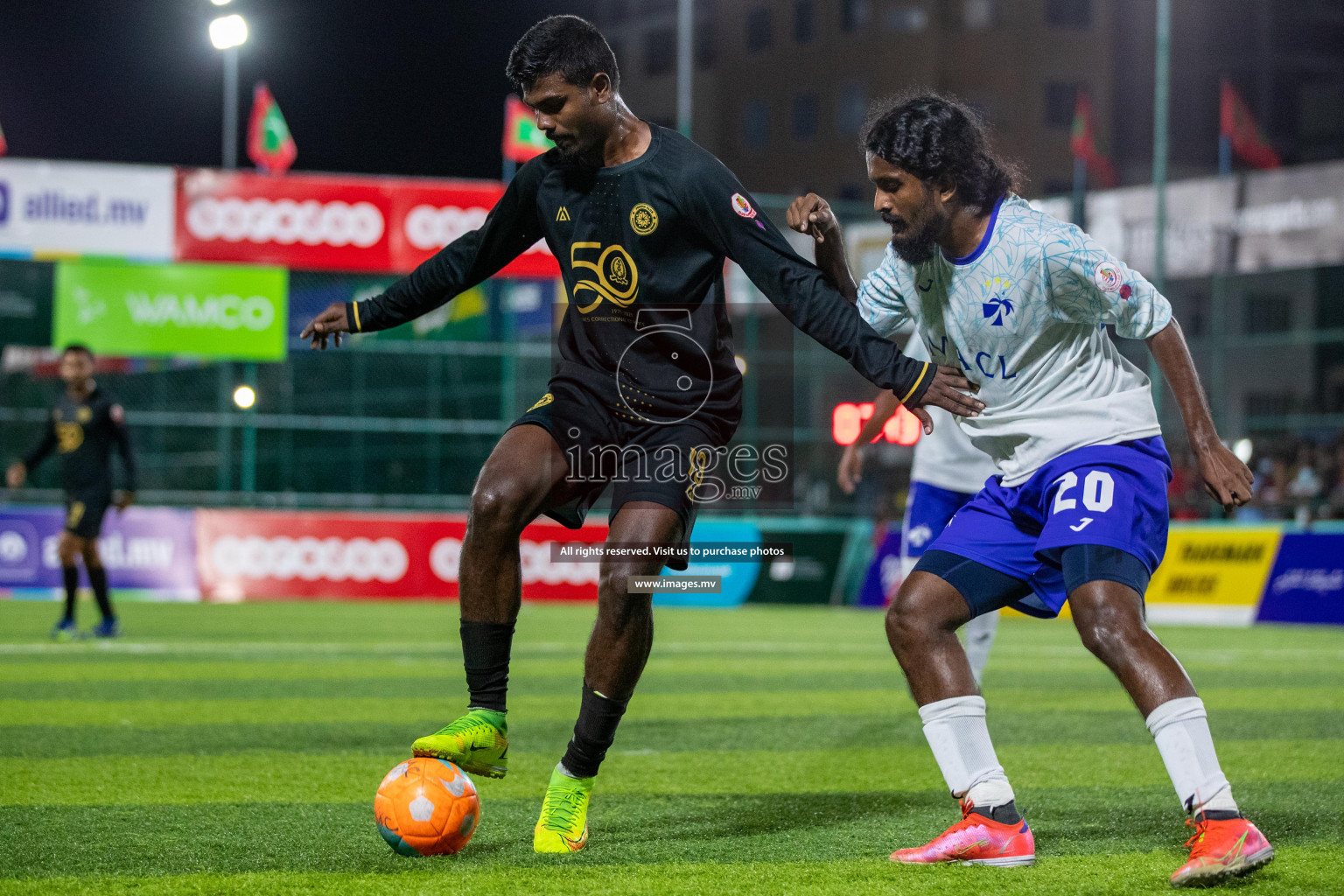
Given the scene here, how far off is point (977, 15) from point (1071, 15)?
3065 millimetres

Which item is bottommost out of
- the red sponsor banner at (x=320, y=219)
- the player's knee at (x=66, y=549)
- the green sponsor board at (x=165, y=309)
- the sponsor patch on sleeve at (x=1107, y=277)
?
the player's knee at (x=66, y=549)

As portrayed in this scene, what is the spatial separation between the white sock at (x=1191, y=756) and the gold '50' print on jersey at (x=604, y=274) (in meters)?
1.80

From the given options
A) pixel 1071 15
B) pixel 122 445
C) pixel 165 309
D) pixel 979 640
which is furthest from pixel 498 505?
pixel 1071 15

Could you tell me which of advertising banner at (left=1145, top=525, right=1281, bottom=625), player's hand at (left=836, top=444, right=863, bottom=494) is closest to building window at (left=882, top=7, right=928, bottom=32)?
advertising banner at (left=1145, top=525, right=1281, bottom=625)

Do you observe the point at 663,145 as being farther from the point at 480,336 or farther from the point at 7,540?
the point at 480,336

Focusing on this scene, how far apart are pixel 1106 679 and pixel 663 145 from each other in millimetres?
6935

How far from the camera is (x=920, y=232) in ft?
12.4

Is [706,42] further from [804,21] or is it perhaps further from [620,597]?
[620,597]

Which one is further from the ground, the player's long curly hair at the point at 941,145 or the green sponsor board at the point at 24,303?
the green sponsor board at the point at 24,303

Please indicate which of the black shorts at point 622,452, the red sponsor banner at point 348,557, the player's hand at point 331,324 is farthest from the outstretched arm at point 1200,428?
the red sponsor banner at point 348,557

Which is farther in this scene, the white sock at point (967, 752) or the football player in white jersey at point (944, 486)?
the football player in white jersey at point (944, 486)

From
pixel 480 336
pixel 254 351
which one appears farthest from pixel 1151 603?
pixel 254 351

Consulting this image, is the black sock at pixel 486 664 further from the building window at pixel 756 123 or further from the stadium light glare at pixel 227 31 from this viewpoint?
the building window at pixel 756 123

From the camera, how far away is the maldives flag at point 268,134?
75.3 ft
